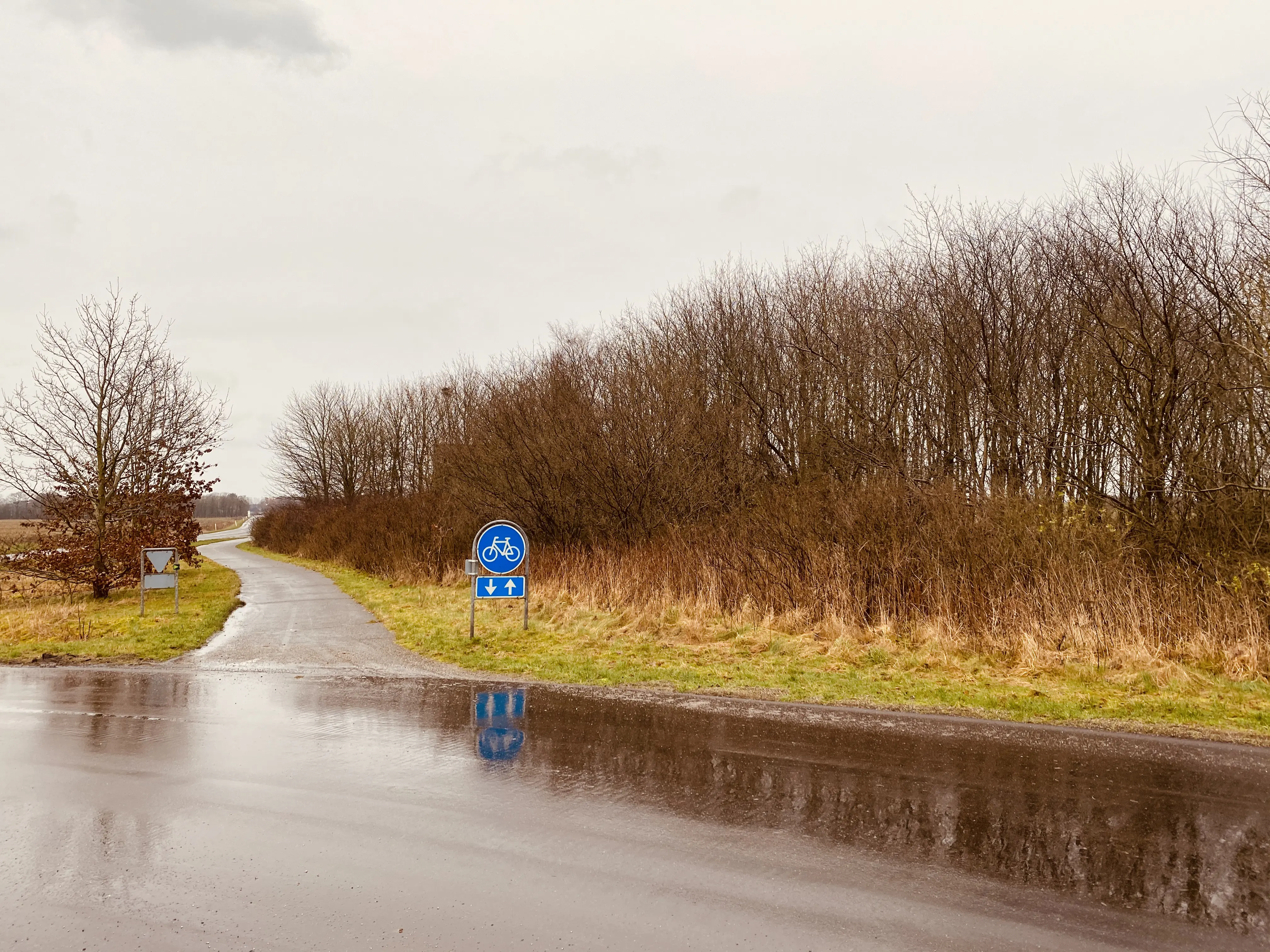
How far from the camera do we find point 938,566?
1286 centimetres

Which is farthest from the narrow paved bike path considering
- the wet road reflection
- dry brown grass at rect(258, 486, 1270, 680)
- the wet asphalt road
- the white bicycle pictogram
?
dry brown grass at rect(258, 486, 1270, 680)

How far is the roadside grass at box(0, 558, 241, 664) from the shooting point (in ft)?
40.3

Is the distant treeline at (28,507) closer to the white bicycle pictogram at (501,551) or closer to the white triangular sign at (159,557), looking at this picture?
the white triangular sign at (159,557)

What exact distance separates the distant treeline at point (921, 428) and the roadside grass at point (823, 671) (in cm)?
160

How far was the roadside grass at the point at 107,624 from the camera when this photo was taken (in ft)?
40.3

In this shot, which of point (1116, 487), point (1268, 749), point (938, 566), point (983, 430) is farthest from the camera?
point (983, 430)

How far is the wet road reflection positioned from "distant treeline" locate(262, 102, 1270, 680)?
21.0ft

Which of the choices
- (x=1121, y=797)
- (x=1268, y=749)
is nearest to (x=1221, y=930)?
(x=1121, y=797)

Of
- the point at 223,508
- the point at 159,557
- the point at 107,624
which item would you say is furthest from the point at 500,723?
the point at 223,508

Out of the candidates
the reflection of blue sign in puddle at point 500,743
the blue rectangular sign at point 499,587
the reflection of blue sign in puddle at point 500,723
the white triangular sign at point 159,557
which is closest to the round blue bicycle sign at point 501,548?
the blue rectangular sign at point 499,587

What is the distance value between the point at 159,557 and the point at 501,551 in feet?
26.5

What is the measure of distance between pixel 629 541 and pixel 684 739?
49.6 ft

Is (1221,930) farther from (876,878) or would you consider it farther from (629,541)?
(629,541)

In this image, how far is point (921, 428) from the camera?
21.6 meters
